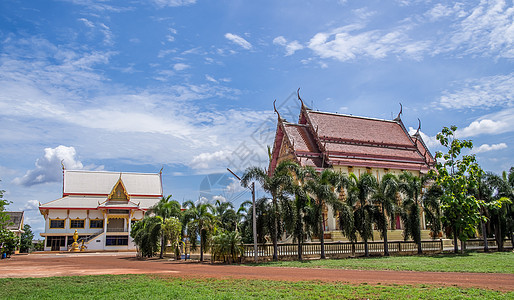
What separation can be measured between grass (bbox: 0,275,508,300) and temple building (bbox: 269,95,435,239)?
2212 centimetres

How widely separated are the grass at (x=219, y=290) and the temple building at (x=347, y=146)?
2212cm

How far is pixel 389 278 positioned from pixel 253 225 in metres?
10.9

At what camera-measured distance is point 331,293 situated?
10.8 meters

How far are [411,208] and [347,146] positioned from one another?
12451 mm

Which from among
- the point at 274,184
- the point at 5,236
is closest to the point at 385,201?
the point at 274,184

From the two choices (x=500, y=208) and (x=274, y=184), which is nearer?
(x=274, y=184)

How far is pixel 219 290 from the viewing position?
38.8ft

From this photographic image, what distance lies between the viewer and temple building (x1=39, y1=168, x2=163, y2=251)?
54.4 metres

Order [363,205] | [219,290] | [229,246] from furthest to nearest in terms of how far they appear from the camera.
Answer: [363,205] < [229,246] < [219,290]

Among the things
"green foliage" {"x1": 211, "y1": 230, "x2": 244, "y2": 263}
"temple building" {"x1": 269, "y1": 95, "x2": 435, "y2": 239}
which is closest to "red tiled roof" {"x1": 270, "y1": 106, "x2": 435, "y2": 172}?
"temple building" {"x1": 269, "y1": 95, "x2": 435, "y2": 239}

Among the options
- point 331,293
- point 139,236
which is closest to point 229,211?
point 139,236

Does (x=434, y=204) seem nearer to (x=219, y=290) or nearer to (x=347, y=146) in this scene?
(x=347, y=146)

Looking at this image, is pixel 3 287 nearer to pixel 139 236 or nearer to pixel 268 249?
pixel 268 249

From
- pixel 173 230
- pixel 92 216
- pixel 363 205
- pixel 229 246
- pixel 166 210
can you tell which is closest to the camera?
pixel 229 246
